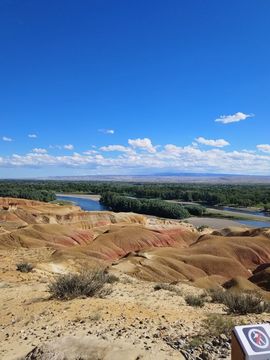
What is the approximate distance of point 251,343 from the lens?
16.8 ft

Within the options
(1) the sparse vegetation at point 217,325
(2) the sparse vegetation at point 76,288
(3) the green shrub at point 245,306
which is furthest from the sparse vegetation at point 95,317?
(3) the green shrub at point 245,306

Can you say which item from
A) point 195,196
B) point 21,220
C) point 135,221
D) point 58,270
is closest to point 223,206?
point 195,196

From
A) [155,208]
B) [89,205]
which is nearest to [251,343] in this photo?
[155,208]

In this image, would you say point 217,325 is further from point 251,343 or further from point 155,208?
point 155,208

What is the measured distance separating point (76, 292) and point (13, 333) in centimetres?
290

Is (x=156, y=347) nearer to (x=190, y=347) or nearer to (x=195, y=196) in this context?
(x=190, y=347)

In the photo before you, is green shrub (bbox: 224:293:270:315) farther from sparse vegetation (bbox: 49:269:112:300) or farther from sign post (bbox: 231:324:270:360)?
sign post (bbox: 231:324:270:360)

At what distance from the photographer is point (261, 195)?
512 ft

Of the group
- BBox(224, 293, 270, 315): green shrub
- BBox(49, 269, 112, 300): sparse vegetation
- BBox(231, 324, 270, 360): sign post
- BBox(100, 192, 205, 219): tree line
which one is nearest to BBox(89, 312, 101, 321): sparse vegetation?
BBox(49, 269, 112, 300): sparse vegetation

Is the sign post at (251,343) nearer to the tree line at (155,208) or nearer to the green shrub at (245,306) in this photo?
the green shrub at (245,306)

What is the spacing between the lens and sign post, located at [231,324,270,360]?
496cm

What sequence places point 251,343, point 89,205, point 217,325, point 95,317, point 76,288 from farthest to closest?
1. point 89,205
2. point 76,288
3. point 95,317
4. point 217,325
5. point 251,343

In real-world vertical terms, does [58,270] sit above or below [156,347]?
below

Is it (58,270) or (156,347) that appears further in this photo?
(58,270)
